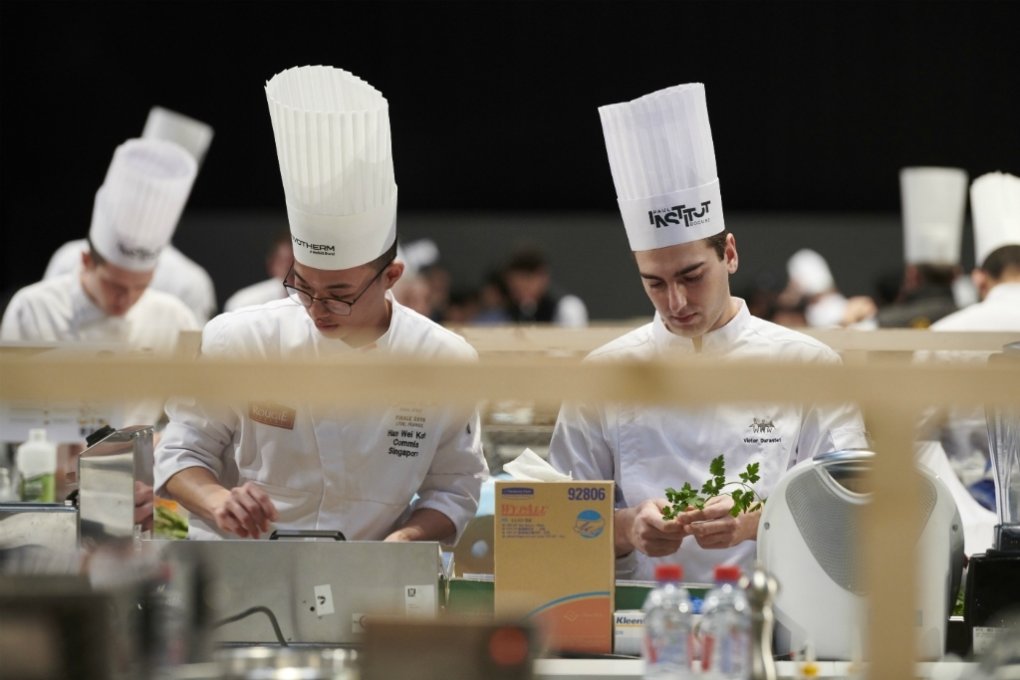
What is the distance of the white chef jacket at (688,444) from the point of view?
2.64 meters

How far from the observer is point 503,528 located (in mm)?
2070

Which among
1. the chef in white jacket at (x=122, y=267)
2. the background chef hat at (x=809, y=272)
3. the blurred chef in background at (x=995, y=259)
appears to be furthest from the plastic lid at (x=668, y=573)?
the background chef hat at (x=809, y=272)

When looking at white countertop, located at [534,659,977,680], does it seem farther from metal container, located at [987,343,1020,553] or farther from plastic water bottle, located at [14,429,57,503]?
plastic water bottle, located at [14,429,57,503]

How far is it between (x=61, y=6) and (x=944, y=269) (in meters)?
5.63

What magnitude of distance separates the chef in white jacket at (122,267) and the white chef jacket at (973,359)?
7.00 feet

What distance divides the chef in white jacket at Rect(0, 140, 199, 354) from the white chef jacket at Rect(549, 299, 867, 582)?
5.16ft

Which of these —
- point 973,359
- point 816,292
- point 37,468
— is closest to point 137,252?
point 37,468

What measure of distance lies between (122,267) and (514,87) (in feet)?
14.8

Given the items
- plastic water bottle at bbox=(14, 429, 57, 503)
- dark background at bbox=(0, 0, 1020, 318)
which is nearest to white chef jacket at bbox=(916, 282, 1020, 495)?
plastic water bottle at bbox=(14, 429, 57, 503)

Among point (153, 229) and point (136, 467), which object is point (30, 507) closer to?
point (136, 467)

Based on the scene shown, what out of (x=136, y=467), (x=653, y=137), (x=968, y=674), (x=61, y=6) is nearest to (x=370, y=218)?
(x=653, y=137)

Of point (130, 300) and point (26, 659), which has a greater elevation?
point (130, 300)

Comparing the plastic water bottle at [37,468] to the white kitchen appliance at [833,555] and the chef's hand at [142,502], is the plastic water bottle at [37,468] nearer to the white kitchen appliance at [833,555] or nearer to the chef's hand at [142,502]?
the chef's hand at [142,502]

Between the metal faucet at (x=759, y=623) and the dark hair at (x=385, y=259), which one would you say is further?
the dark hair at (x=385, y=259)
